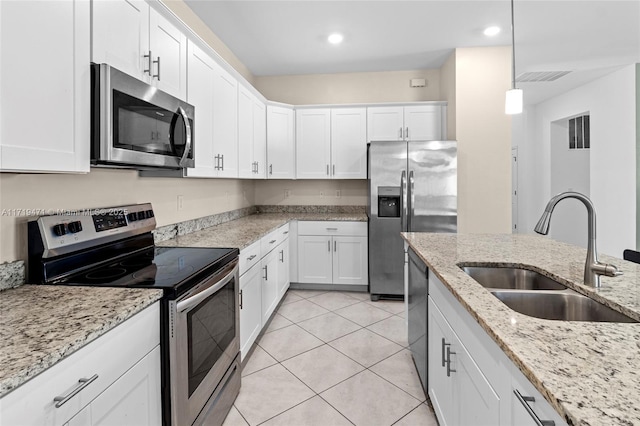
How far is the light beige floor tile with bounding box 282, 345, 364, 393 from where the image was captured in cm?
231

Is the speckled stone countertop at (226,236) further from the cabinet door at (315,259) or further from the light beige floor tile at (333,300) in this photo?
the light beige floor tile at (333,300)

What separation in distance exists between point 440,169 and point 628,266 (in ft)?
7.37

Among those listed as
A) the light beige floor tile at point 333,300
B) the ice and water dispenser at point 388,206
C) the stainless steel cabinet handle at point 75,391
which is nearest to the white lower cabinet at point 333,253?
the light beige floor tile at point 333,300

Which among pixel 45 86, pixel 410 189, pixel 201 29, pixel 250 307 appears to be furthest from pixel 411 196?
pixel 45 86

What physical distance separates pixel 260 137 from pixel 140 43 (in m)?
2.20

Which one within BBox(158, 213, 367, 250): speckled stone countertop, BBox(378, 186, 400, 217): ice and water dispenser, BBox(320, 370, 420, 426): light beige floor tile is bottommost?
BBox(320, 370, 420, 426): light beige floor tile

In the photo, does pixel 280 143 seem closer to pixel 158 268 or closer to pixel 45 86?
pixel 158 268

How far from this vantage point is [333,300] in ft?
12.9

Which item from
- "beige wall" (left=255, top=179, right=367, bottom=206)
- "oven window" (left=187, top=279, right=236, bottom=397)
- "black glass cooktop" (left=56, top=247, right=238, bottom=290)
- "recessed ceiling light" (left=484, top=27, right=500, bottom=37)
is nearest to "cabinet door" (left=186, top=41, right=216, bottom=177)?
"black glass cooktop" (left=56, top=247, right=238, bottom=290)

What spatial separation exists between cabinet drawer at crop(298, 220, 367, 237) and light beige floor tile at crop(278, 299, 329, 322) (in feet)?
2.74

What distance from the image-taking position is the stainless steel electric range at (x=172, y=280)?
1.39 metres

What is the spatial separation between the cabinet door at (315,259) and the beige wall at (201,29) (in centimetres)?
218

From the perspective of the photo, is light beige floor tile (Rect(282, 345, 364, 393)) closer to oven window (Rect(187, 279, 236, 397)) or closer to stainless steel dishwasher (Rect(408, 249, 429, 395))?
stainless steel dishwasher (Rect(408, 249, 429, 395))

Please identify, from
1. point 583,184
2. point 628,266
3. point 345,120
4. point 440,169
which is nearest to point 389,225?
point 440,169
